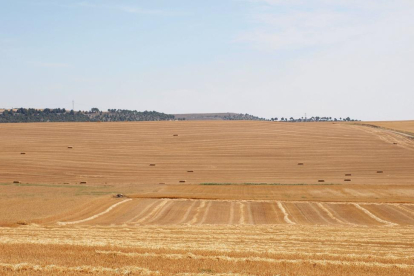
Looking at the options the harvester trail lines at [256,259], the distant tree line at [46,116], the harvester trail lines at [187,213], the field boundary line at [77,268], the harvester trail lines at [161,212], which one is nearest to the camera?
the field boundary line at [77,268]

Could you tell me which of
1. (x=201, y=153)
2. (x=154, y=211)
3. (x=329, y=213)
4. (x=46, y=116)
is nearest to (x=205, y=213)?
(x=154, y=211)

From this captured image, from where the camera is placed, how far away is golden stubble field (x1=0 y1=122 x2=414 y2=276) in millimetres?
17125

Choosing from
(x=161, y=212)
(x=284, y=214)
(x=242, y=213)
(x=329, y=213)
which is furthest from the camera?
(x=329, y=213)

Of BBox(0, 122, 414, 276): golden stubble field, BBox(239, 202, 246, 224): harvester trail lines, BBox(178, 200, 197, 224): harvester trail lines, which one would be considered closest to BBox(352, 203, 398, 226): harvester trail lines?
BBox(0, 122, 414, 276): golden stubble field

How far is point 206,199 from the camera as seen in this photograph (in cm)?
4978

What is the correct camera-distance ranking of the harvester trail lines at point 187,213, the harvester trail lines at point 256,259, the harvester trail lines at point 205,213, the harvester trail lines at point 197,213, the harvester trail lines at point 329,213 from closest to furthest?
the harvester trail lines at point 256,259, the harvester trail lines at point 197,213, the harvester trail lines at point 205,213, the harvester trail lines at point 187,213, the harvester trail lines at point 329,213

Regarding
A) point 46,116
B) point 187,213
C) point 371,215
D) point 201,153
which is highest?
point 46,116

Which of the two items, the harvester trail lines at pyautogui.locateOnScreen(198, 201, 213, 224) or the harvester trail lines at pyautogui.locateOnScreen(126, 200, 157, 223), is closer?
the harvester trail lines at pyautogui.locateOnScreen(126, 200, 157, 223)

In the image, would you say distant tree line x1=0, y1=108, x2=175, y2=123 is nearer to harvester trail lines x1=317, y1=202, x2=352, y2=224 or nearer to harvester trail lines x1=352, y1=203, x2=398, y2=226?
harvester trail lines x1=317, y1=202, x2=352, y2=224

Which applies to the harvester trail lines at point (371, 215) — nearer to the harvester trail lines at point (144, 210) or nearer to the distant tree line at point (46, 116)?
the harvester trail lines at point (144, 210)

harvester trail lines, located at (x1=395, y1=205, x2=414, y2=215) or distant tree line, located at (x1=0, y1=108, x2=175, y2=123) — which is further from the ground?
distant tree line, located at (x1=0, y1=108, x2=175, y2=123)

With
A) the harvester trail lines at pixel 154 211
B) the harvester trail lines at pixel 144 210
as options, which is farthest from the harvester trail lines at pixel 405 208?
the harvester trail lines at pixel 144 210

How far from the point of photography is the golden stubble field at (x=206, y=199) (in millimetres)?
17125

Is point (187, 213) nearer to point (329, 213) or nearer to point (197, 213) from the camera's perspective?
point (197, 213)
